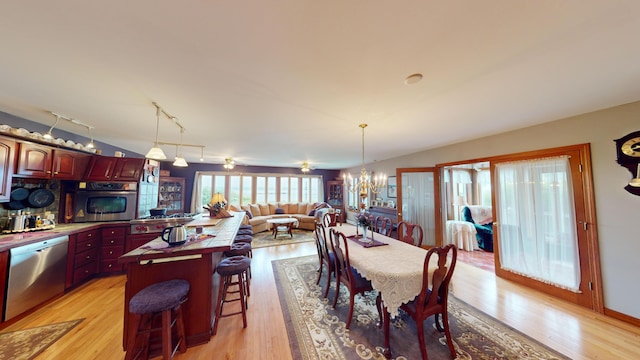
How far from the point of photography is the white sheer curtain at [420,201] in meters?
4.50

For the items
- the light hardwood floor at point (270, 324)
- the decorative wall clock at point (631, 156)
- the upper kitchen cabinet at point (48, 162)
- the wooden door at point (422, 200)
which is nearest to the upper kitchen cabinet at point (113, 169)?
the upper kitchen cabinet at point (48, 162)

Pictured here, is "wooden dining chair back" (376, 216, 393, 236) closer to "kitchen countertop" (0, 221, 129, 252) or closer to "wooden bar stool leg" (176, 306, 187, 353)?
"wooden bar stool leg" (176, 306, 187, 353)

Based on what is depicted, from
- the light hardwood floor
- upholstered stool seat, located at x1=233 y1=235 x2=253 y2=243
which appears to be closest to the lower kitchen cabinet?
the light hardwood floor

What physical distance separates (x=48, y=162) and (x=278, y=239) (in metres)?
4.46

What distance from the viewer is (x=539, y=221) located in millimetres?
2887

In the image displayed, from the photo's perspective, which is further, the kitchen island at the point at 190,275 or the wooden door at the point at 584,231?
the wooden door at the point at 584,231

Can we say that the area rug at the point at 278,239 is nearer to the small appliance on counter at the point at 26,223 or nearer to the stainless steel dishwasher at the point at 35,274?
the stainless steel dishwasher at the point at 35,274

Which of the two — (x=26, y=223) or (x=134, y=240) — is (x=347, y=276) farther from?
(x=26, y=223)

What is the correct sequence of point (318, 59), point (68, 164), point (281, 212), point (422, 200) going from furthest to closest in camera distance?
point (281, 212) < point (422, 200) < point (68, 164) < point (318, 59)

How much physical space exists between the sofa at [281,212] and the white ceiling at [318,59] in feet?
15.0

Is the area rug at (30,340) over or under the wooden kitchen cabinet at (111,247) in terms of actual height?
under

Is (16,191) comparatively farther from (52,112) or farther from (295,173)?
(295,173)

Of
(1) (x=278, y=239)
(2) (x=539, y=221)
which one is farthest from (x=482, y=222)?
(1) (x=278, y=239)

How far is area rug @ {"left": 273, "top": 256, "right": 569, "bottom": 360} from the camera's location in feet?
5.82
